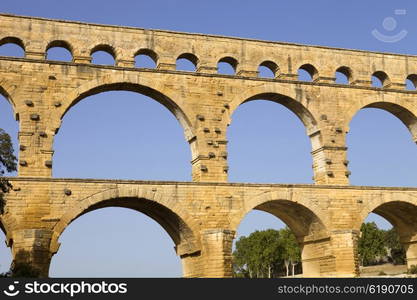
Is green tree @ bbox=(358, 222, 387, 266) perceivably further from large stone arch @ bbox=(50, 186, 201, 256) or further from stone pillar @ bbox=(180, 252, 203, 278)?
large stone arch @ bbox=(50, 186, 201, 256)

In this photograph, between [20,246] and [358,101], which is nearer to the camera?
[20,246]

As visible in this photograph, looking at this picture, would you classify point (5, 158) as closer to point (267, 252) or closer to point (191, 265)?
point (191, 265)

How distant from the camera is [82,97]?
25.3 metres

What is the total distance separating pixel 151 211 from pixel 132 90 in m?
5.18

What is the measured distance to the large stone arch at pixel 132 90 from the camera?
24797 millimetres

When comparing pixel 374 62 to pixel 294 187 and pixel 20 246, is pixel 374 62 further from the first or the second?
pixel 20 246

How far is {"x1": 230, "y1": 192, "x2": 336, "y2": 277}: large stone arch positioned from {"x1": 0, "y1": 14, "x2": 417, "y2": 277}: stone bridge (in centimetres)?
6

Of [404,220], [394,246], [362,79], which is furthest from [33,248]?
[394,246]

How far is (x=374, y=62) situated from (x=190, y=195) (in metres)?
12.0

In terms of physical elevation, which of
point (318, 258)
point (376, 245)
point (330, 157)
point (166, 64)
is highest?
point (166, 64)

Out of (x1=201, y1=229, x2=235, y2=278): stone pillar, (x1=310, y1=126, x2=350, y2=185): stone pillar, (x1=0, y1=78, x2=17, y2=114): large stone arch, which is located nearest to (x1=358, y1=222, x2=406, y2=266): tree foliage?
(x1=310, y1=126, x2=350, y2=185): stone pillar

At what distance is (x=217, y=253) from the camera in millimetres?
24250

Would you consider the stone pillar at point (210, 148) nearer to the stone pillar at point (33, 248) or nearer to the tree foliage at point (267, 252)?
the stone pillar at point (33, 248)

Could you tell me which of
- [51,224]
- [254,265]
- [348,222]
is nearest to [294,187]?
[348,222]
